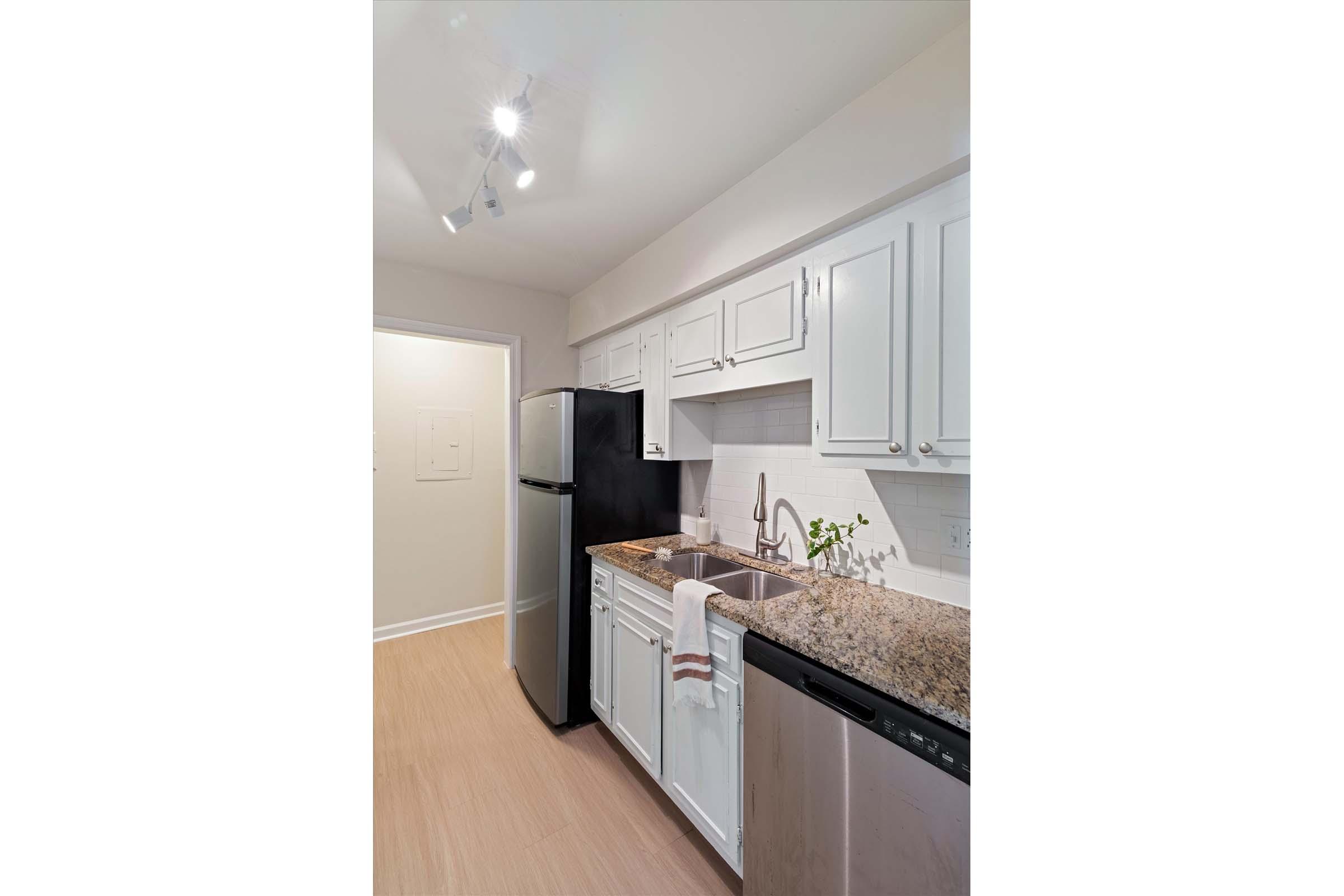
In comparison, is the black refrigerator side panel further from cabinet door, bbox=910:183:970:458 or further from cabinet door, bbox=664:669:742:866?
cabinet door, bbox=910:183:970:458

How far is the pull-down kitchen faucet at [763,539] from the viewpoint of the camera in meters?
2.25

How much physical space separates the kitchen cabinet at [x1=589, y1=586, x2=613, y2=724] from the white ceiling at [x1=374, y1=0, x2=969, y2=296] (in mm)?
1767

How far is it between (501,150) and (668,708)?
203 cm

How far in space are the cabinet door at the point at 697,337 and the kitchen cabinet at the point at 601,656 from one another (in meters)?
1.12

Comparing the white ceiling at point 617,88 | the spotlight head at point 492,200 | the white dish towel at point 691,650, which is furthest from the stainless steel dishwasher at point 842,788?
the spotlight head at point 492,200

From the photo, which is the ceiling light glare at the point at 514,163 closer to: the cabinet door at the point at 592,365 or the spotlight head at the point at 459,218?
the spotlight head at the point at 459,218

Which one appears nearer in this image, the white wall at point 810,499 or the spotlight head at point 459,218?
the white wall at point 810,499

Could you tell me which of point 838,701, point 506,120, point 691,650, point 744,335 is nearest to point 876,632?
point 838,701

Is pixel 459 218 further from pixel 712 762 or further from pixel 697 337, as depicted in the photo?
pixel 712 762

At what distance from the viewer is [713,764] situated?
171cm
